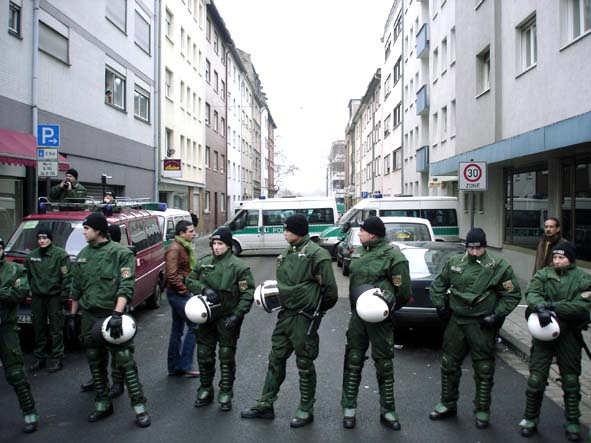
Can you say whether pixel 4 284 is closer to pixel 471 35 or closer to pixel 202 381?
pixel 202 381

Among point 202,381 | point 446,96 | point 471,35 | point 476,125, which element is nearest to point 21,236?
point 202,381

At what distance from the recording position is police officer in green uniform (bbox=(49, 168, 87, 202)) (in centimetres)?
1047

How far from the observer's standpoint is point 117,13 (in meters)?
21.3

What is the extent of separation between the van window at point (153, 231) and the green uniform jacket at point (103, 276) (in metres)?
5.47

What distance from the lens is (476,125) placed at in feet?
59.8

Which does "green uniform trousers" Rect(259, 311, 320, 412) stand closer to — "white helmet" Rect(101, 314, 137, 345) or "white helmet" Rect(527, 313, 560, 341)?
"white helmet" Rect(101, 314, 137, 345)

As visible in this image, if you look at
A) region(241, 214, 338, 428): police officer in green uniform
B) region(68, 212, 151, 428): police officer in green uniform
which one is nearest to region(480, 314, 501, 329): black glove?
region(241, 214, 338, 428): police officer in green uniform

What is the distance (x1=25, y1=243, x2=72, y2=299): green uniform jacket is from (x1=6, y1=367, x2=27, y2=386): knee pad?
2.19 meters

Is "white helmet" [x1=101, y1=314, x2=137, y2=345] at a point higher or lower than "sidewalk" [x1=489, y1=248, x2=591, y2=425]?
higher

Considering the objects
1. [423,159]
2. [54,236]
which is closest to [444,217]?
[423,159]

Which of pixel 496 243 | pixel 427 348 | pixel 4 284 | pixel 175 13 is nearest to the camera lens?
pixel 4 284

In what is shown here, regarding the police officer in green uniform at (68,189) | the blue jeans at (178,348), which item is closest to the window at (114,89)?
the police officer in green uniform at (68,189)

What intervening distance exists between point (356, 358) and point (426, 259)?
4.13 metres

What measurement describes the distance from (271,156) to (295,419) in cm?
9084
